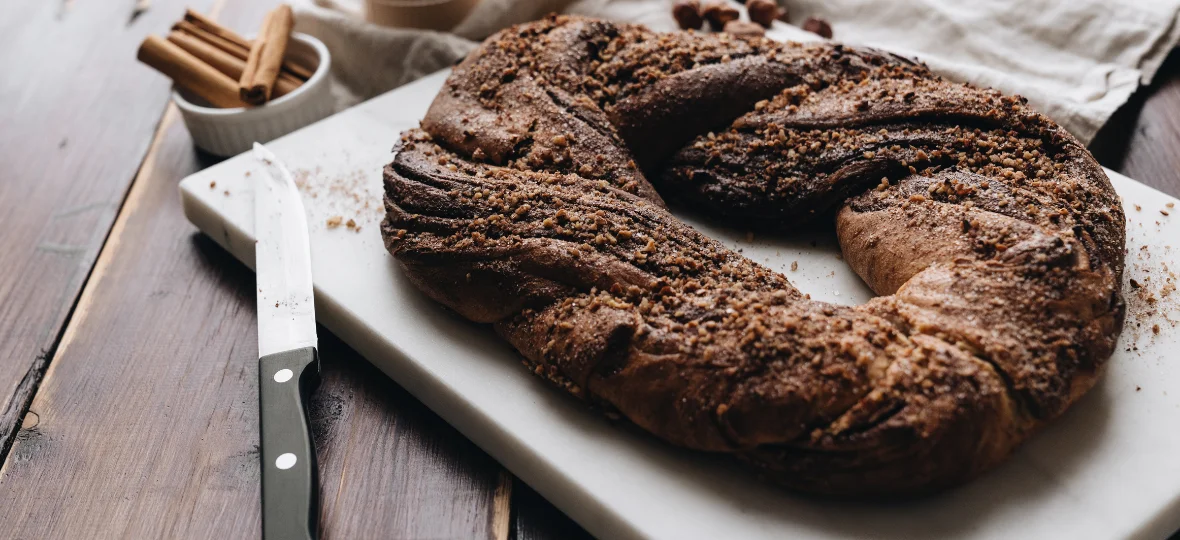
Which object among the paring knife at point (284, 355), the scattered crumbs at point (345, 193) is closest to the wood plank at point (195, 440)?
the paring knife at point (284, 355)

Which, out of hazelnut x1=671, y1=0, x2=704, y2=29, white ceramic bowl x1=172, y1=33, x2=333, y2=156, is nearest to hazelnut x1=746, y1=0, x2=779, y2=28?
hazelnut x1=671, y1=0, x2=704, y2=29

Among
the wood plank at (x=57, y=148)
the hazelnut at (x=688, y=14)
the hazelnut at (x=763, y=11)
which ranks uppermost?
the hazelnut at (x=763, y=11)

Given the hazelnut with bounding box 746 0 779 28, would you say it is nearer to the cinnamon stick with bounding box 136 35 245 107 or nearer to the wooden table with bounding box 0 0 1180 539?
the wooden table with bounding box 0 0 1180 539

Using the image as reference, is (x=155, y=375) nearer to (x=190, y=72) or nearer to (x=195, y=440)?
(x=195, y=440)

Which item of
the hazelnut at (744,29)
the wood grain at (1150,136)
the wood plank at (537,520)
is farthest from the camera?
the hazelnut at (744,29)

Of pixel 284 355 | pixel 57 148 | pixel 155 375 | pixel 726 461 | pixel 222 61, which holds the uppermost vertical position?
pixel 726 461

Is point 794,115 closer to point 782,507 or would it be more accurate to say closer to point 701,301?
Result: point 701,301

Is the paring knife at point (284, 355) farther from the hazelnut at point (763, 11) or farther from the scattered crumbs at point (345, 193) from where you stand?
the hazelnut at point (763, 11)

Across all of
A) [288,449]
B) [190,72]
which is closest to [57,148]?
[190,72]
